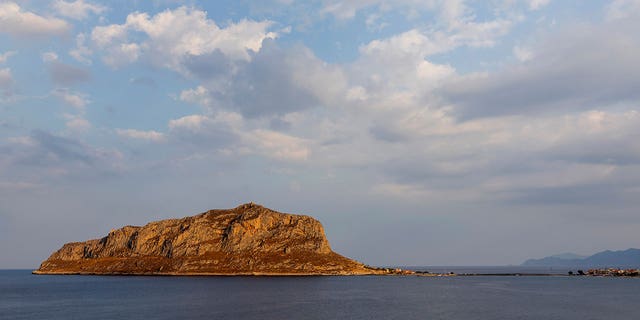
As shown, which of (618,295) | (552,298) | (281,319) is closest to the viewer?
(281,319)

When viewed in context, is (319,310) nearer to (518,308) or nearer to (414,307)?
(414,307)

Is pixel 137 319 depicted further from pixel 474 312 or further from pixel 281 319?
pixel 474 312

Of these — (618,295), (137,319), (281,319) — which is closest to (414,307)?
(281,319)

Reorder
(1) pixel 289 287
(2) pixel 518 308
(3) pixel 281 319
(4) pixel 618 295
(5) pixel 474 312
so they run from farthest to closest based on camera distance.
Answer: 1. (1) pixel 289 287
2. (4) pixel 618 295
3. (2) pixel 518 308
4. (5) pixel 474 312
5. (3) pixel 281 319

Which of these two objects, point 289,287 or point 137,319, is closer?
point 137,319

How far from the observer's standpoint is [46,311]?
10331cm

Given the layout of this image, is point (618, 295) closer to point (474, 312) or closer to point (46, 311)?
point (474, 312)

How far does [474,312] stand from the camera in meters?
97.8

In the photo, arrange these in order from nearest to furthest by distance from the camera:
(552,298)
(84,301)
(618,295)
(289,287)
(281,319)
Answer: (281,319), (84,301), (552,298), (618,295), (289,287)

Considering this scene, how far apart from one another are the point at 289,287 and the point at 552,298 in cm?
7309

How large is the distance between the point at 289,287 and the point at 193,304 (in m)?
49.3

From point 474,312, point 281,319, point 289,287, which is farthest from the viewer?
point 289,287

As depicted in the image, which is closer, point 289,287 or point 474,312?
point 474,312

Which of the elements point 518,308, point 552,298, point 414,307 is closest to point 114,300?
point 414,307
